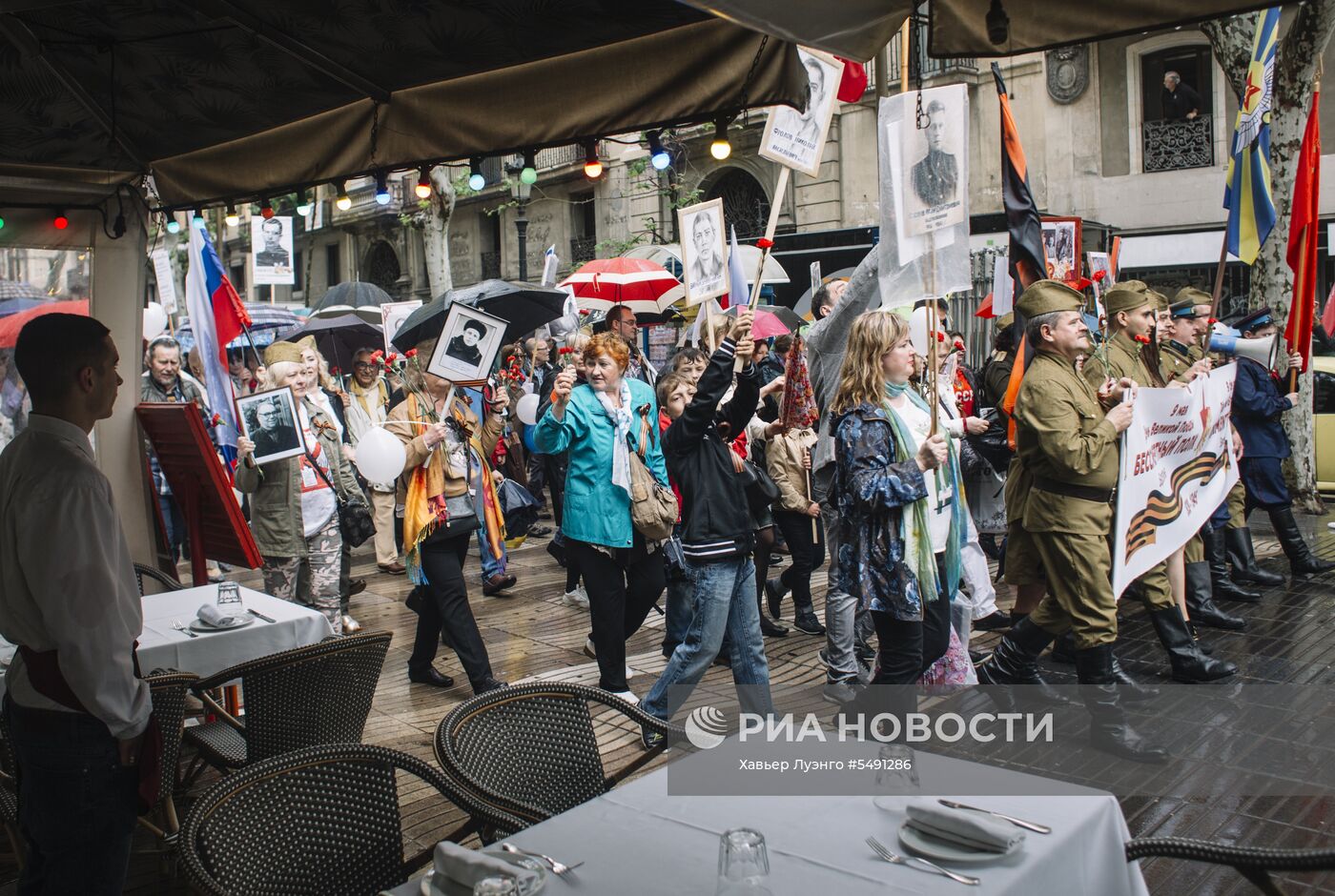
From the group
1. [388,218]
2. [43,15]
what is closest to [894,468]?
[43,15]

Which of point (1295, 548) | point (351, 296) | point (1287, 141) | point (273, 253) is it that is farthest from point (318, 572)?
point (351, 296)

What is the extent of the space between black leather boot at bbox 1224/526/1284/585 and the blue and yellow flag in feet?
7.13

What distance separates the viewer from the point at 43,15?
4102 millimetres

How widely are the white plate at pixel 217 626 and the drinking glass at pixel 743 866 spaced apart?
10.5 feet

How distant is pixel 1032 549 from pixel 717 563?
1.84 meters

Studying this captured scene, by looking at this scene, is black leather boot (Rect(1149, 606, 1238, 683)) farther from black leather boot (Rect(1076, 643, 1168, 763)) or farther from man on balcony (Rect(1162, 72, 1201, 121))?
man on balcony (Rect(1162, 72, 1201, 121))

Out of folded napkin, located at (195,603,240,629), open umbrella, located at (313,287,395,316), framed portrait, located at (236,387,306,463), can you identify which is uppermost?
A: open umbrella, located at (313,287,395,316)

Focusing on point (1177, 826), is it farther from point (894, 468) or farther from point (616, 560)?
point (616, 560)

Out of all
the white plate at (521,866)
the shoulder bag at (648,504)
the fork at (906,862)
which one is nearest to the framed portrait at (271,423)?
the shoulder bag at (648,504)

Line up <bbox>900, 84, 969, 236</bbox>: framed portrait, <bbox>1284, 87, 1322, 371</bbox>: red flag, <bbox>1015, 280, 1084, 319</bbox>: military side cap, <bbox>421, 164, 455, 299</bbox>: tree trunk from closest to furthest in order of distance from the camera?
<bbox>900, 84, 969, 236</bbox>: framed portrait < <bbox>1015, 280, 1084, 319</bbox>: military side cap < <bbox>1284, 87, 1322, 371</bbox>: red flag < <bbox>421, 164, 455, 299</bbox>: tree trunk

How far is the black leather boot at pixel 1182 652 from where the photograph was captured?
6047 millimetres

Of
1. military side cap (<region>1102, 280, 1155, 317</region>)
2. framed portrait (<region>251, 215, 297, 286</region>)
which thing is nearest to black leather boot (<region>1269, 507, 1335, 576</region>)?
military side cap (<region>1102, 280, 1155, 317</region>)

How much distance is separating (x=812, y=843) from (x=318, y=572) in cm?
525

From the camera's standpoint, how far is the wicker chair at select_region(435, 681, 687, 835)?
10.9 feet
